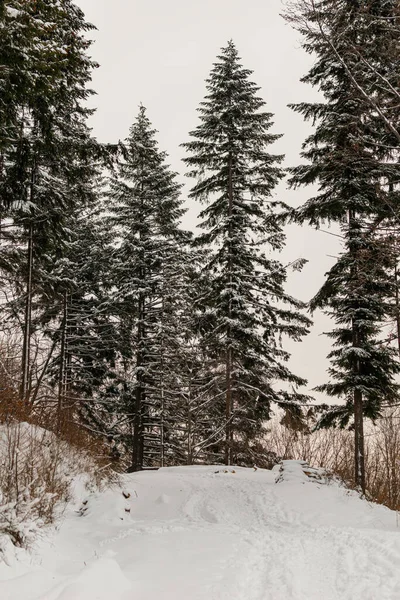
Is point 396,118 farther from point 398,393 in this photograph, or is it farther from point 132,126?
point 132,126

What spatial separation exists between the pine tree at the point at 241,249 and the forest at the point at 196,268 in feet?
0.27

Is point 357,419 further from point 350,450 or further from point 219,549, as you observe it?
point 219,549

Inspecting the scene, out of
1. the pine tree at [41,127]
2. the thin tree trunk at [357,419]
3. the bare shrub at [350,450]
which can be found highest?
the pine tree at [41,127]

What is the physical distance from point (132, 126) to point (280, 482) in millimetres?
17788

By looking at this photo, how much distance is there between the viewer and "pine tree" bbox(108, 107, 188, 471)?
1892 cm

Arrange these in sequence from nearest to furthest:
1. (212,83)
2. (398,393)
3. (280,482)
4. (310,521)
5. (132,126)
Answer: (310,521) → (280,482) → (398,393) → (212,83) → (132,126)

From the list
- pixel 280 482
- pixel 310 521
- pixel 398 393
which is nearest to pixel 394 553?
pixel 310 521

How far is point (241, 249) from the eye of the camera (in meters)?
16.7

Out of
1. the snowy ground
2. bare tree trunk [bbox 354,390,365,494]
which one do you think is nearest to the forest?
bare tree trunk [bbox 354,390,365,494]

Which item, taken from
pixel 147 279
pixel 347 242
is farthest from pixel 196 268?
pixel 347 242

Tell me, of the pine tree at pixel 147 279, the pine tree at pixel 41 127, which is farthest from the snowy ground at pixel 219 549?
the pine tree at pixel 147 279

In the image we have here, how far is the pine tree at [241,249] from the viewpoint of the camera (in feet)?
53.5

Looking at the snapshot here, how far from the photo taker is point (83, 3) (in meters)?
12.5

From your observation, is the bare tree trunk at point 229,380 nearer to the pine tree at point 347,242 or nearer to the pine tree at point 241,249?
the pine tree at point 241,249
